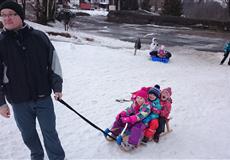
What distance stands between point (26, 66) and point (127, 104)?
3.72 m

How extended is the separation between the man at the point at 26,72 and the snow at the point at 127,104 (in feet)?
3.51

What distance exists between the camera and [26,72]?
3.25 m

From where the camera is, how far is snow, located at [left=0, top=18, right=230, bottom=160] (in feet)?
15.3

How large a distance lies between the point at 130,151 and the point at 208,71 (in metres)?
7.37

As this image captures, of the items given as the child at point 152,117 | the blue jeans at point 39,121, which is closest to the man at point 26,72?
the blue jeans at point 39,121

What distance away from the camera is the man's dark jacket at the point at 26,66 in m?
3.17

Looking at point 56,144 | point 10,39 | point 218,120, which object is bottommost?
point 218,120

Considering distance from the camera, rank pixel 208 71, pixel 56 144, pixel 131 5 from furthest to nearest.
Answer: pixel 131 5 → pixel 208 71 → pixel 56 144

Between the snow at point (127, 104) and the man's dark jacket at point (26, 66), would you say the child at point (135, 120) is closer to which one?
the snow at point (127, 104)

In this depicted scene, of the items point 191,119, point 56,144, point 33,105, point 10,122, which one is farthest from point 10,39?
point 191,119

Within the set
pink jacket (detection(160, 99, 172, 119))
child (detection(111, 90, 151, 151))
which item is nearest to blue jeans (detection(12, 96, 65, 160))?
child (detection(111, 90, 151, 151))

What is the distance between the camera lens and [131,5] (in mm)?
39344

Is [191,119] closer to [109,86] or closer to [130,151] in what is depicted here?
[130,151]

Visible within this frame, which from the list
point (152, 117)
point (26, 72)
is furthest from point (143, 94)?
point (26, 72)
